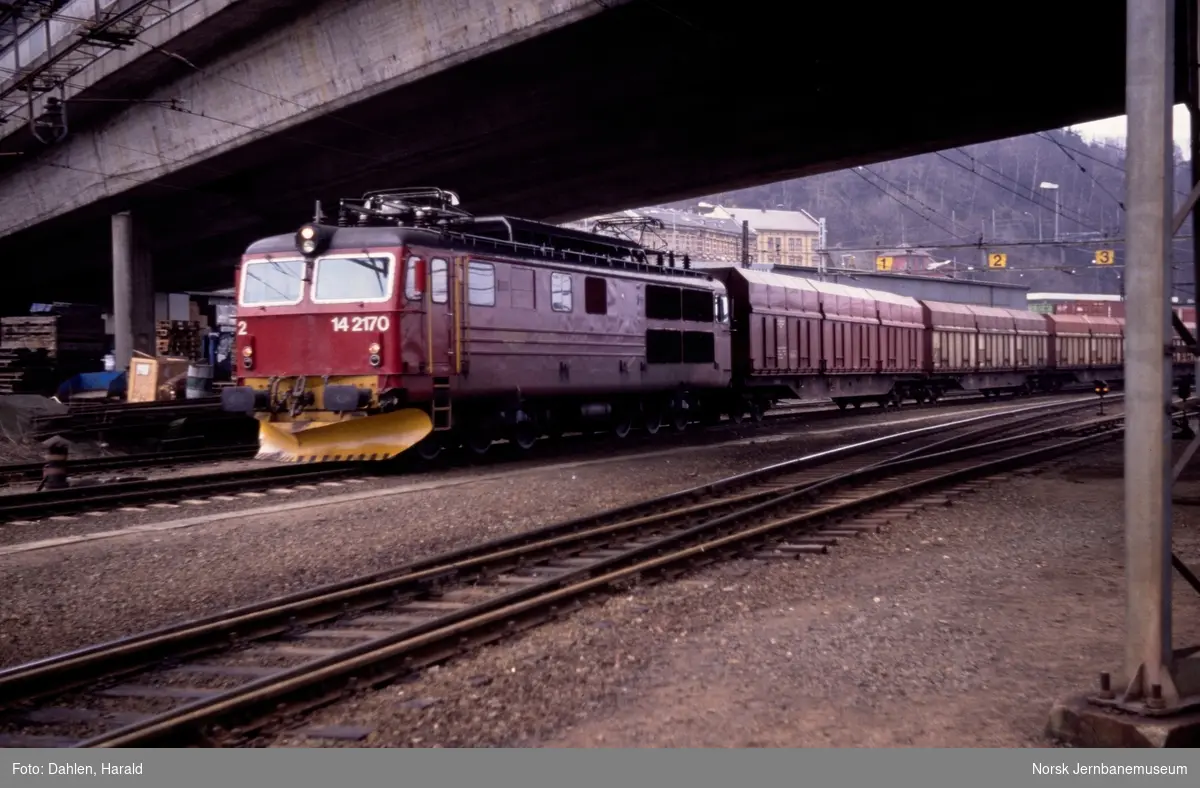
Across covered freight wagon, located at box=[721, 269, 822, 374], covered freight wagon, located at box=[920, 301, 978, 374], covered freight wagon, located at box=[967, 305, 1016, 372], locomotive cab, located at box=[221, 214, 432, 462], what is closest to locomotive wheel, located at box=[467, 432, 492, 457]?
locomotive cab, located at box=[221, 214, 432, 462]

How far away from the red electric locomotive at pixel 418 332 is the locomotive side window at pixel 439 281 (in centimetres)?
2

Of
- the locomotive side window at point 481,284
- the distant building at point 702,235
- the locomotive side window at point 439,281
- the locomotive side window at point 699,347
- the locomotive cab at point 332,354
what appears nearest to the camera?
the locomotive cab at point 332,354

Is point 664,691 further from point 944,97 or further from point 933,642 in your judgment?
point 944,97

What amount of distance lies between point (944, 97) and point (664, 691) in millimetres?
16030

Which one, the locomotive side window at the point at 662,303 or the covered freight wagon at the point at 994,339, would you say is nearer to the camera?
the locomotive side window at the point at 662,303

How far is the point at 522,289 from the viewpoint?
16.5 meters

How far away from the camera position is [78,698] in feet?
18.1

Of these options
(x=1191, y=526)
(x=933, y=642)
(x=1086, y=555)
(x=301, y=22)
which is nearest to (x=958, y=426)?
(x=1191, y=526)

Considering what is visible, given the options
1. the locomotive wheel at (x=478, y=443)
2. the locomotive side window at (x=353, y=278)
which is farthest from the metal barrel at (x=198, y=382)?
the locomotive side window at (x=353, y=278)

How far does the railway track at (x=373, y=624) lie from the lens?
5160 millimetres

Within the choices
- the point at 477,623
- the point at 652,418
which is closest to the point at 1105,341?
the point at 652,418

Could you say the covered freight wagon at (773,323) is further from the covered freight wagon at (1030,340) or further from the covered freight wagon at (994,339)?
the covered freight wagon at (1030,340)

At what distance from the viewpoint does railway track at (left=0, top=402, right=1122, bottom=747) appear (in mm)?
5160

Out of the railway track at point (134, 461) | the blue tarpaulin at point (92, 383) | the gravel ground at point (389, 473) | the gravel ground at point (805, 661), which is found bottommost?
the gravel ground at point (805, 661)
